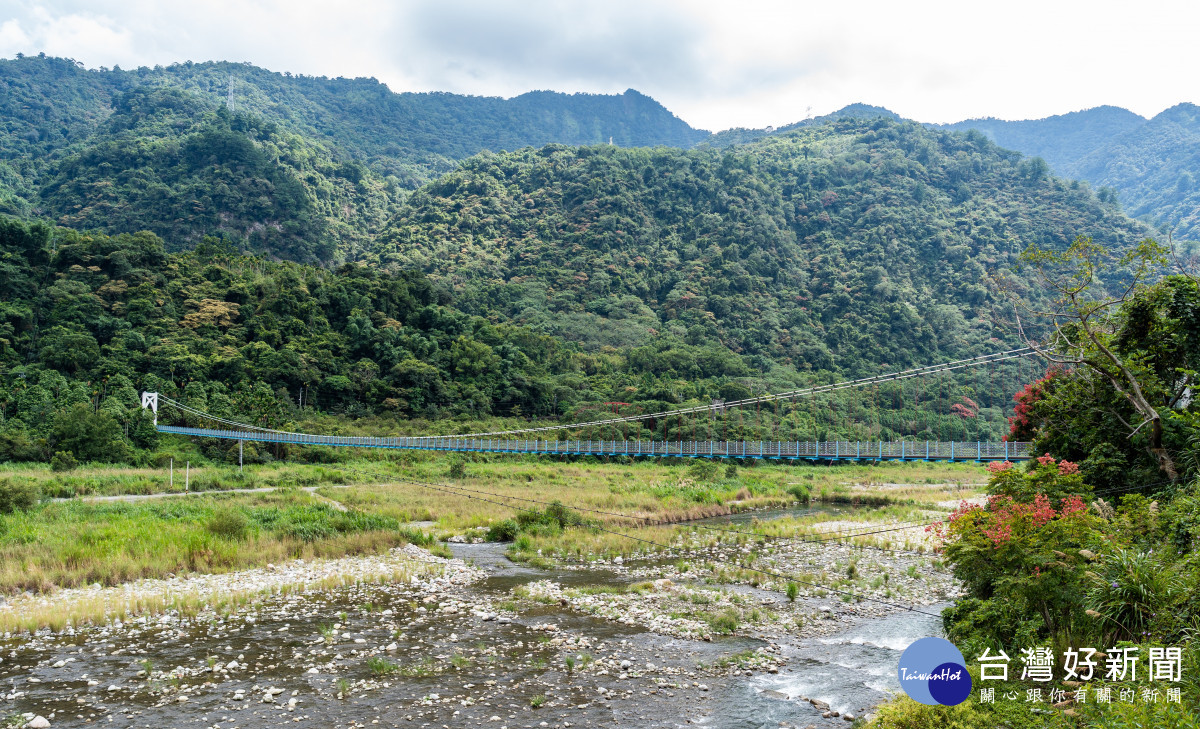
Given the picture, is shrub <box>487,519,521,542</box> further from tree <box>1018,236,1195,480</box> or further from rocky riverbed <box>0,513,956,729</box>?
tree <box>1018,236,1195,480</box>

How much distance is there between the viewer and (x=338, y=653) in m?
10.1

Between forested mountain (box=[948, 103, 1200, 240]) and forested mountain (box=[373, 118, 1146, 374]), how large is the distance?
70.7 ft

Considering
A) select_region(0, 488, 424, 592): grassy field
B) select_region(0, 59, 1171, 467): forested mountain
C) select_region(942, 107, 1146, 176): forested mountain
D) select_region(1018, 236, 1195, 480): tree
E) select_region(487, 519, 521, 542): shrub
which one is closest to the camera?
select_region(1018, 236, 1195, 480): tree

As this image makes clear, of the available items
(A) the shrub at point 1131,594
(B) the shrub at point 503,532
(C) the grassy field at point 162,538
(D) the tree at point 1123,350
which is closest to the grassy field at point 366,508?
(C) the grassy field at point 162,538

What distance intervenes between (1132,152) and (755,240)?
110097 millimetres

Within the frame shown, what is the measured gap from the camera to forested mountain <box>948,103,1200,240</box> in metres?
117

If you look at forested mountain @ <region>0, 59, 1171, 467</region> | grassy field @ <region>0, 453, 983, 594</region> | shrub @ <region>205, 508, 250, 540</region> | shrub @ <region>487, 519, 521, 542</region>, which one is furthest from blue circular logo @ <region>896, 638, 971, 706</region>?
forested mountain @ <region>0, 59, 1171, 467</region>

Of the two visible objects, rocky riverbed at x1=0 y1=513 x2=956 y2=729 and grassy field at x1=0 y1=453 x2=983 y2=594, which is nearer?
rocky riverbed at x1=0 y1=513 x2=956 y2=729

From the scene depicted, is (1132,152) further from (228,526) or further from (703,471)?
(228,526)

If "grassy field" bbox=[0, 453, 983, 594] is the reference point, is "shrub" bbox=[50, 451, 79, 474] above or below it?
above

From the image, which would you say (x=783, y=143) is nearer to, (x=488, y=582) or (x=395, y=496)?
(x=395, y=496)

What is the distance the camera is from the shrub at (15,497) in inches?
738

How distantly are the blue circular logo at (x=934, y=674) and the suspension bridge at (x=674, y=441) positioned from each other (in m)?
14.9

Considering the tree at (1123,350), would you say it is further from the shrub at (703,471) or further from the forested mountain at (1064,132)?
the forested mountain at (1064,132)
